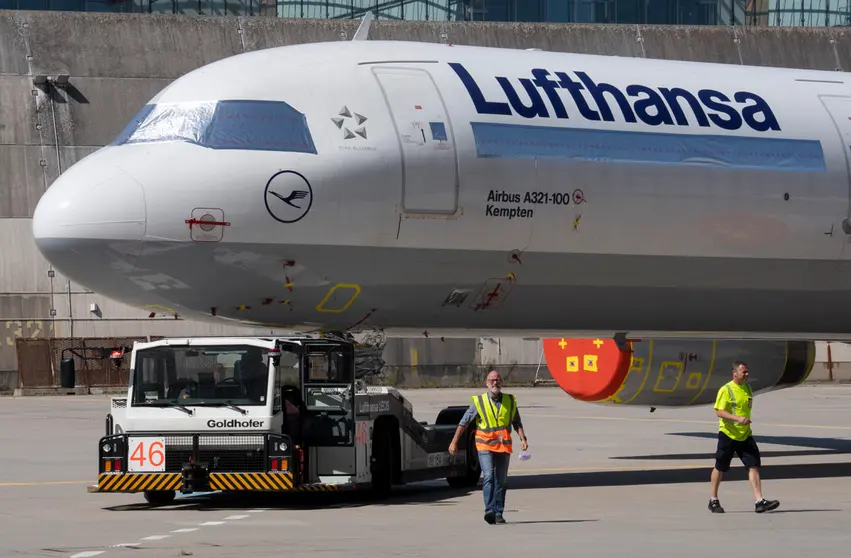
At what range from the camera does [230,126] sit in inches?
757

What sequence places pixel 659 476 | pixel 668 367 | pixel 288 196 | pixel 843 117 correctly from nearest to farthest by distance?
1. pixel 288 196
2. pixel 843 117
3. pixel 659 476
4. pixel 668 367

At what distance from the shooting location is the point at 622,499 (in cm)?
1961

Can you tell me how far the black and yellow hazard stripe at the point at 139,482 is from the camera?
727 inches

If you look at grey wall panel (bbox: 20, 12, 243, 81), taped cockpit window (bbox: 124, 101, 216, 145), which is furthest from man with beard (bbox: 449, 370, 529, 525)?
→ grey wall panel (bbox: 20, 12, 243, 81)

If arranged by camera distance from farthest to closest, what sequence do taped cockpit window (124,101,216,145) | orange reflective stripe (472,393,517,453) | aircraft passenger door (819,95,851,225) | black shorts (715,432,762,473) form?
aircraft passenger door (819,95,851,225), taped cockpit window (124,101,216,145), black shorts (715,432,762,473), orange reflective stripe (472,393,517,453)

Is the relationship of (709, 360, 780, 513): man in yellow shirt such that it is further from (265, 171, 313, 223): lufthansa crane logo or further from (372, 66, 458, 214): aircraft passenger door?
(265, 171, 313, 223): lufthansa crane logo

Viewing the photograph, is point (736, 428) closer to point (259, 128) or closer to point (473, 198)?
point (473, 198)

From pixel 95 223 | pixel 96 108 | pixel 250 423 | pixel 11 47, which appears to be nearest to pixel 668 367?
pixel 250 423

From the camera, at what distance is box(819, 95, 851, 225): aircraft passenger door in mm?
22453

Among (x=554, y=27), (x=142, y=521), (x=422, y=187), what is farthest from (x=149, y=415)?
(x=554, y=27)

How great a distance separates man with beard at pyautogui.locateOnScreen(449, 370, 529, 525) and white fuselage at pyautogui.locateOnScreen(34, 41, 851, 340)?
2.76 m

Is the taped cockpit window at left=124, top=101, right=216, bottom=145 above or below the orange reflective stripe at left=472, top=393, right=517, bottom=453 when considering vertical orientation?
above

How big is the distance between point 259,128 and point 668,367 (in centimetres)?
907

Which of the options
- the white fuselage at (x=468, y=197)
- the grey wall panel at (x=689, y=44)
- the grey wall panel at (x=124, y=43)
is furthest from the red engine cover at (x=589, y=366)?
the grey wall panel at (x=689, y=44)
